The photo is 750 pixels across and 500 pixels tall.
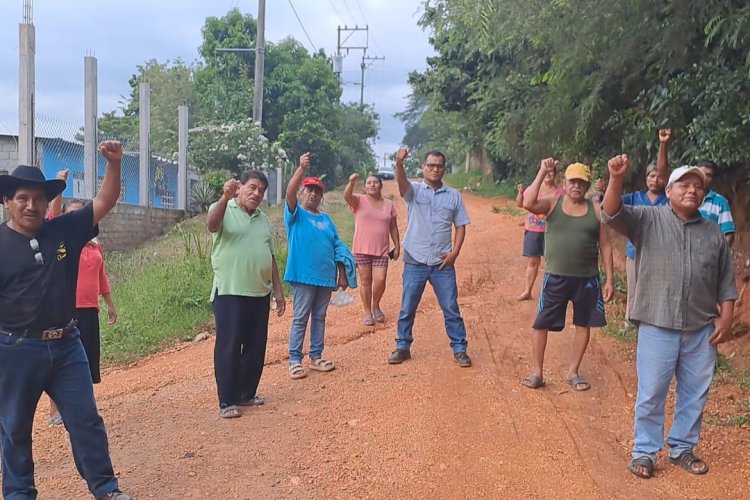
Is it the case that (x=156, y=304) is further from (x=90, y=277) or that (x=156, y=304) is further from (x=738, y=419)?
(x=738, y=419)

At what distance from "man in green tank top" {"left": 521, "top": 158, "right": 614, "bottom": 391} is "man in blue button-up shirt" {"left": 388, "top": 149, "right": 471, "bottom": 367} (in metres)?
0.80

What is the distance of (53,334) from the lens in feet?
11.8

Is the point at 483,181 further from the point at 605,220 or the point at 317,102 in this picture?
the point at 605,220

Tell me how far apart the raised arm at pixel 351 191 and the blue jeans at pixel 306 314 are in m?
1.07

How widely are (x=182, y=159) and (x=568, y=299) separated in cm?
1317

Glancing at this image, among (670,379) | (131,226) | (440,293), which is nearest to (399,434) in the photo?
(440,293)

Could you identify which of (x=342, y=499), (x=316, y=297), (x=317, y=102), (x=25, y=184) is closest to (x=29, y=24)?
(x=316, y=297)

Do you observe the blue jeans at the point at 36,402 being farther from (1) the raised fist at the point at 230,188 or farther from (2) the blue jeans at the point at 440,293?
(2) the blue jeans at the point at 440,293

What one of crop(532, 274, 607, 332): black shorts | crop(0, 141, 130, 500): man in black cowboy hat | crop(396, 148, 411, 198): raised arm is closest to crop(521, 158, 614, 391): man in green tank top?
crop(532, 274, 607, 332): black shorts

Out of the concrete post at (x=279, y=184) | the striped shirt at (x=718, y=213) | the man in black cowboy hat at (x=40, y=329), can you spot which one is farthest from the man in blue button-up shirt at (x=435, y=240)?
the concrete post at (x=279, y=184)

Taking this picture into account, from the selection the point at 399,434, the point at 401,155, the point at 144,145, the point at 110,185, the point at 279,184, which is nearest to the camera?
the point at 110,185

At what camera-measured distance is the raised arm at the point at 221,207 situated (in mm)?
4887

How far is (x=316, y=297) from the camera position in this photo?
6.00 m

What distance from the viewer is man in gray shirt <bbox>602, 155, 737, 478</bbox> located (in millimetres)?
4148
